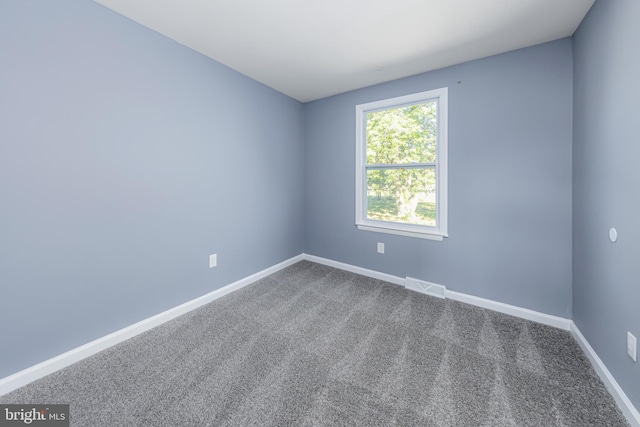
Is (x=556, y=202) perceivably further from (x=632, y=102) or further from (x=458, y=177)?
(x=632, y=102)

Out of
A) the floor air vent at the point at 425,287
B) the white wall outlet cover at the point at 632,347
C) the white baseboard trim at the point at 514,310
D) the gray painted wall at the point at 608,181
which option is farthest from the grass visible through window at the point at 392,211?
the white wall outlet cover at the point at 632,347

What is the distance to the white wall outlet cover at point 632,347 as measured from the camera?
1.20 m

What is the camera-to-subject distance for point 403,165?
2865 millimetres

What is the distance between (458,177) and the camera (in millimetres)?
2461

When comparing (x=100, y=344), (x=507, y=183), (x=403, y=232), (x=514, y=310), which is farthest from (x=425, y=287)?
(x=100, y=344)

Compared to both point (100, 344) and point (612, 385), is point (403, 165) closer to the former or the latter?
point (612, 385)

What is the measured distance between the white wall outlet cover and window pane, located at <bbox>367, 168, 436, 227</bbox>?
1.57m

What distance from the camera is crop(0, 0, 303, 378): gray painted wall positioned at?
1.40 m

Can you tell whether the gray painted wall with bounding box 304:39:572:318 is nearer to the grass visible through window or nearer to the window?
the window

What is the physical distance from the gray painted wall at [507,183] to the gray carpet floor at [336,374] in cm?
39

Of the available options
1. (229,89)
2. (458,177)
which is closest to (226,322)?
(229,89)

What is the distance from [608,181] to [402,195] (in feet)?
5.43

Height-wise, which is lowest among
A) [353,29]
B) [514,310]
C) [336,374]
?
[336,374]

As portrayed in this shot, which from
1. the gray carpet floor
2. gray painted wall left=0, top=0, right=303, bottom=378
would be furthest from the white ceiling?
the gray carpet floor
